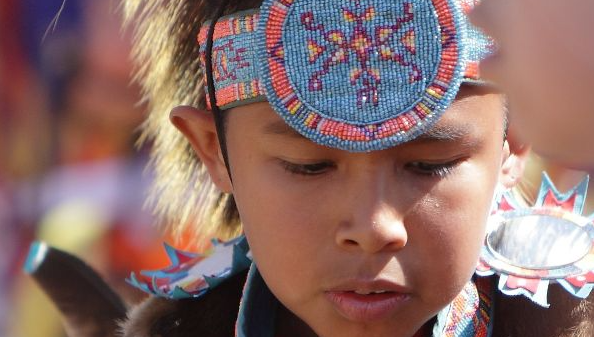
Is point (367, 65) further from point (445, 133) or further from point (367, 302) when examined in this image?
point (367, 302)

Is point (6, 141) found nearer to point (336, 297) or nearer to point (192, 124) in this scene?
point (192, 124)

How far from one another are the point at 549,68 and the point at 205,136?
99 cm

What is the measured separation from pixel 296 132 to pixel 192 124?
341 mm

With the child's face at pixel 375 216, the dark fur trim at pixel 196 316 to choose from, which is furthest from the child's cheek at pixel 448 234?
the dark fur trim at pixel 196 316

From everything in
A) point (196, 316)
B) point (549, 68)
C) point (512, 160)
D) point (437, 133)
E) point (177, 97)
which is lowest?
point (196, 316)

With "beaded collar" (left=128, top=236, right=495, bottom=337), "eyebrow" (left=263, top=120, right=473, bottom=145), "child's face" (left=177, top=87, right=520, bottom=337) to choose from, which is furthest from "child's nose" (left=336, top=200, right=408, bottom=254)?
"beaded collar" (left=128, top=236, right=495, bottom=337)

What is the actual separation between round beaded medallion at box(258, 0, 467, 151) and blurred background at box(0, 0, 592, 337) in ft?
4.16

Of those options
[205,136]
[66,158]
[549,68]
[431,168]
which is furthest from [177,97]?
[549,68]

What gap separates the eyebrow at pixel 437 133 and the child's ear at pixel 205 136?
25cm

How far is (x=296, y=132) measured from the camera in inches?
55.2

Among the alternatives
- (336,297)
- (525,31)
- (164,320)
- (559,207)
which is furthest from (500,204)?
(525,31)

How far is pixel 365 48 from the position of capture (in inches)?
53.8

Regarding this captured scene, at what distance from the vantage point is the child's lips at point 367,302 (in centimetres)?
139

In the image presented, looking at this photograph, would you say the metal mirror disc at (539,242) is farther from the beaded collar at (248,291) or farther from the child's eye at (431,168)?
the child's eye at (431,168)
